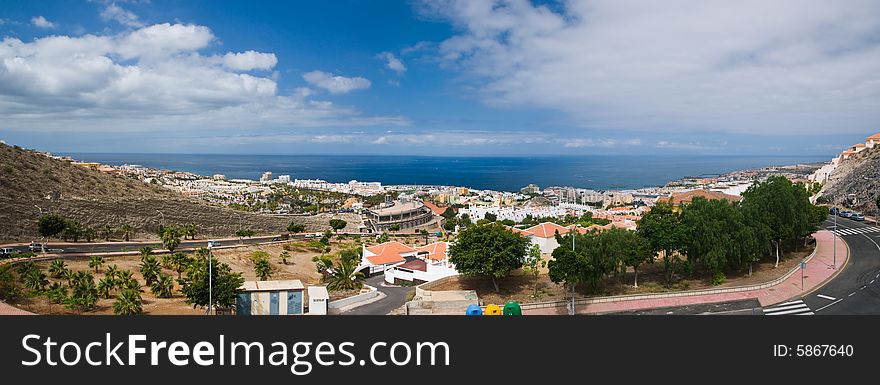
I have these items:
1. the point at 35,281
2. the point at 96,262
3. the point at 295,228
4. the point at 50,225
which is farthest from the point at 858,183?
the point at 50,225

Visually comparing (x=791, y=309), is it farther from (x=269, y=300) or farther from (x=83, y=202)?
(x=83, y=202)

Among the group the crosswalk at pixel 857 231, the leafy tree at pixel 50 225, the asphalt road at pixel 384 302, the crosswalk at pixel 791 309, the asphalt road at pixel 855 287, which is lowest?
the asphalt road at pixel 384 302

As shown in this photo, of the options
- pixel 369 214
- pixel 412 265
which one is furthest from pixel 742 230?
pixel 369 214

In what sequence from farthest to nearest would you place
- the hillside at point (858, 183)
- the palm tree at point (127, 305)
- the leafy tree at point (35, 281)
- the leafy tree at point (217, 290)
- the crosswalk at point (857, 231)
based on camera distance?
1. the hillside at point (858, 183)
2. the crosswalk at point (857, 231)
3. the leafy tree at point (35, 281)
4. the leafy tree at point (217, 290)
5. the palm tree at point (127, 305)

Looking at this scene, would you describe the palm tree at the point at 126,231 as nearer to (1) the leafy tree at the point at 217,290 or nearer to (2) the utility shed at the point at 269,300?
(1) the leafy tree at the point at 217,290

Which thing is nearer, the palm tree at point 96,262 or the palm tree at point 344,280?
the palm tree at point 96,262

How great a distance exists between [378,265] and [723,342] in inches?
923

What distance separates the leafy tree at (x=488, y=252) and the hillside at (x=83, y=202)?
74.9 ft

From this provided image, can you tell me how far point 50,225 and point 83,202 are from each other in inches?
225

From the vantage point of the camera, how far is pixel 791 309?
57.1 ft

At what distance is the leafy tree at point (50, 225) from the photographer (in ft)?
87.2

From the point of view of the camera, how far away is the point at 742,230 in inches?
828

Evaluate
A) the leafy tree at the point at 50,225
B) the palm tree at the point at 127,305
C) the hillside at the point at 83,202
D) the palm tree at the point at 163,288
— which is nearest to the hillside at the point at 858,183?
the palm tree at the point at 163,288

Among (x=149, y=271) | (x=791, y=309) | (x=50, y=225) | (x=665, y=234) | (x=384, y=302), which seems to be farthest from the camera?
(x=50, y=225)
